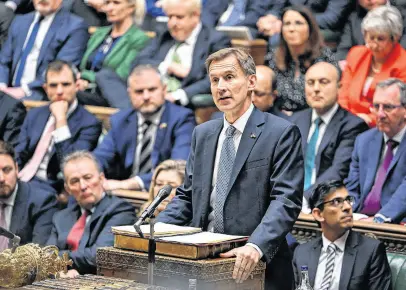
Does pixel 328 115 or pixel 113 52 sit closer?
pixel 328 115

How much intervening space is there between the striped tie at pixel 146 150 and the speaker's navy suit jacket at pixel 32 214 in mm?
851

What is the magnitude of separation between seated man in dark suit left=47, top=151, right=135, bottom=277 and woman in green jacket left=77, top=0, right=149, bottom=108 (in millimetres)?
1886

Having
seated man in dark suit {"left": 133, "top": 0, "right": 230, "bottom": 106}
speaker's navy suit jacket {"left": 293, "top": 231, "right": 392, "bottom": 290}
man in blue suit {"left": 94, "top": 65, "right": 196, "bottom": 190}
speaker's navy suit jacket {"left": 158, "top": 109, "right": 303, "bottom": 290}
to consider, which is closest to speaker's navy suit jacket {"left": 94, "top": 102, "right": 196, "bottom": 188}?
man in blue suit {"left": 94, "top": 65, "right": 196, "bottom": 190}

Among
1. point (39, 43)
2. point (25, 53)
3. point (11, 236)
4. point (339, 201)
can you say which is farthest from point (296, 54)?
point (11, 236)

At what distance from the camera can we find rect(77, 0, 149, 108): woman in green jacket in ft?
26.1

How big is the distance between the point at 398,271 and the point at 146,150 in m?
2.46

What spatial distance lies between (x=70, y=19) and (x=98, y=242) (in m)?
3.43

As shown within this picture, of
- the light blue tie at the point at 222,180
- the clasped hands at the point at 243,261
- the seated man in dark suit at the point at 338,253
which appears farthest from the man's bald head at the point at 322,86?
the clasped hands at the point at 243,261

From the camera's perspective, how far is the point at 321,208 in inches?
206

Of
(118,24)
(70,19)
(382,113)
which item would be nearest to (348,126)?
(382,113)

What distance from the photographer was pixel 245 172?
379cm

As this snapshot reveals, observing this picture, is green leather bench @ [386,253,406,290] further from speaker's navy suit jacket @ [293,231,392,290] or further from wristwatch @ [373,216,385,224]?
wristwatch @ [373,216,385,224]

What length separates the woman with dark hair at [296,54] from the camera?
23.0 ft

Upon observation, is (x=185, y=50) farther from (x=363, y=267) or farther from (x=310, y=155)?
(x=363, y=267)
